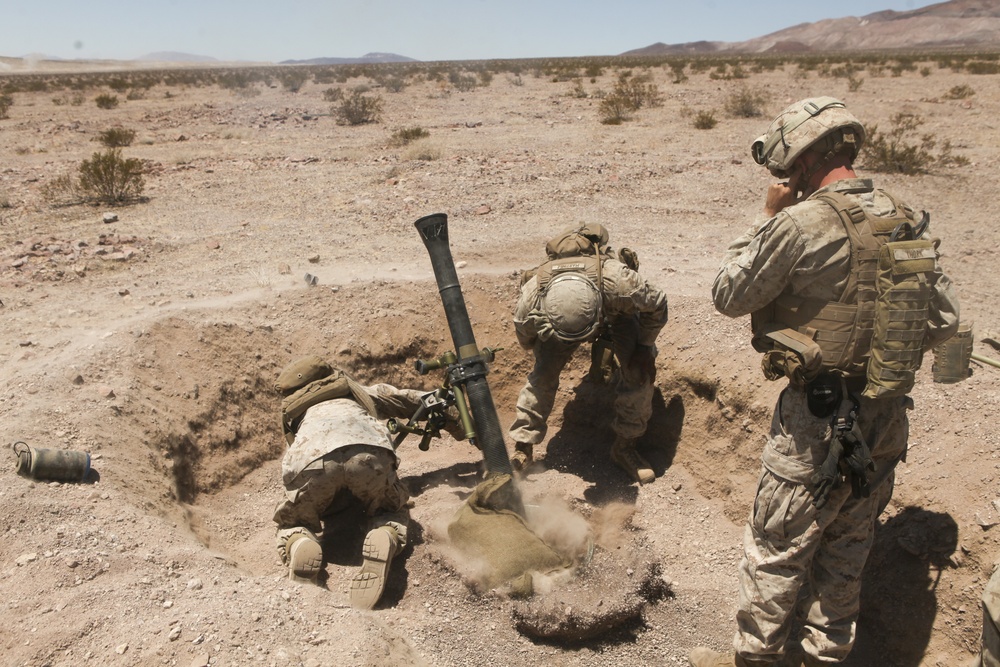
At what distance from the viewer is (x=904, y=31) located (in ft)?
391

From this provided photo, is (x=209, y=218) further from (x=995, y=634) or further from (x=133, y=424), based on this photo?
(x=995, y=634)

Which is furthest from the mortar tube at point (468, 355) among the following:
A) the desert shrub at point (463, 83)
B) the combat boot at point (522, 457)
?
the desert shrub at point (463, 83)

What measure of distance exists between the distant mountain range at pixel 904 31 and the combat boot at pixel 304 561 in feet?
386

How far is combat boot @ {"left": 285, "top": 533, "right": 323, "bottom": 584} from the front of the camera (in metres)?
4.05

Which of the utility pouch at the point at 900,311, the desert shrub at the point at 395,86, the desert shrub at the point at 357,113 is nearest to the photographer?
the utility pouch at the point at 900,311

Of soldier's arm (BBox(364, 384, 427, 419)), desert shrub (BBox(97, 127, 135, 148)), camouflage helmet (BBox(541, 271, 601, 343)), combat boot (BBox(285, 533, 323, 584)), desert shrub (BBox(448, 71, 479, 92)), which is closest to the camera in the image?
combat boot (BBox(285, 533, 323, 584))

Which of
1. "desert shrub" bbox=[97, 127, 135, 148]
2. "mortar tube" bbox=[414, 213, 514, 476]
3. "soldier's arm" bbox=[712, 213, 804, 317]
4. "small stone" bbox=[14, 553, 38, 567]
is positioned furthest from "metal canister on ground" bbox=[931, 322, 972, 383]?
"desert shrub" bbox=[97, 127, 135, 148]

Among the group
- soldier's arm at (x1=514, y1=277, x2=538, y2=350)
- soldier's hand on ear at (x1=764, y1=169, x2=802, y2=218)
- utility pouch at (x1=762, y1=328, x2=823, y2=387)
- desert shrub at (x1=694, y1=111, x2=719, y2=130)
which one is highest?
desert shrub at (x1=694, y1=111, x2=719, y2=130)

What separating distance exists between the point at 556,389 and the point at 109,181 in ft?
29.6

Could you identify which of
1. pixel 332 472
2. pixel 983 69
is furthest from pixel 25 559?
pixel 983 69

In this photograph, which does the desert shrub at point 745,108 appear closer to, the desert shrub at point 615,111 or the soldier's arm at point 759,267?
the desert shrub at point 615,111

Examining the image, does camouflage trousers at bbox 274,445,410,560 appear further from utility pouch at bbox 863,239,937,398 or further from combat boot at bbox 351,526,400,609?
utility pouch at bbox 863,239,937,398

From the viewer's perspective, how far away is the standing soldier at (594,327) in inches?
186

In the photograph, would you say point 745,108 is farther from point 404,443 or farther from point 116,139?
point 116,139
